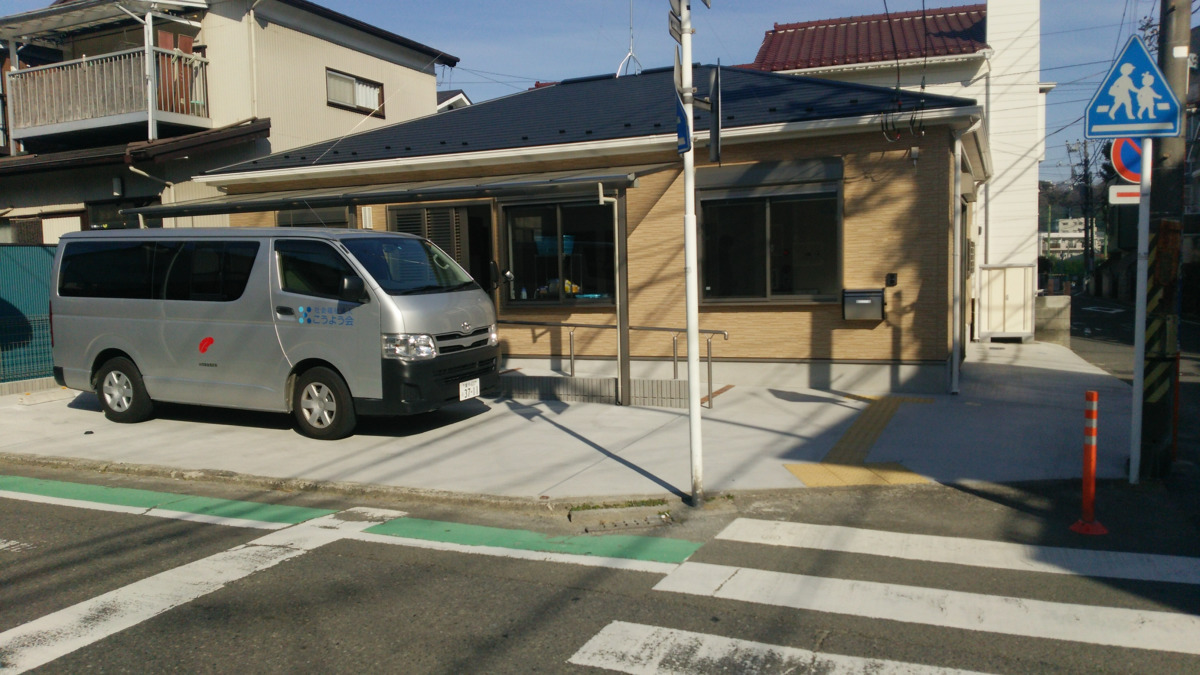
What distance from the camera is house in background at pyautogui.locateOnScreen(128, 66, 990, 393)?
1115cm

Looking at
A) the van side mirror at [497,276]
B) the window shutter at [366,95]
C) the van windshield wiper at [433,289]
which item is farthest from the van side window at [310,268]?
the window shutter at [366,95]

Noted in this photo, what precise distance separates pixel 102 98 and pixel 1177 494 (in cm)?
1878

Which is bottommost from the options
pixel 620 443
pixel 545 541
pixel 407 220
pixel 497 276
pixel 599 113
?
pixel 545 541

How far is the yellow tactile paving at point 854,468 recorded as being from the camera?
727 centimetres

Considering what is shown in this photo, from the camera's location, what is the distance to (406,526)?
6.39 meters

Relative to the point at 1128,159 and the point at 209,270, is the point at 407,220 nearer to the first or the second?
the point at 209,270

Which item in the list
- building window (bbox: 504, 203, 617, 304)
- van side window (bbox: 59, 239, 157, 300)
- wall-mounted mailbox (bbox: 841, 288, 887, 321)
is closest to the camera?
van side window (bbox: 59, 239, 157, 300)

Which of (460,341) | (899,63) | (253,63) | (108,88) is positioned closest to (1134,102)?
(460,341)

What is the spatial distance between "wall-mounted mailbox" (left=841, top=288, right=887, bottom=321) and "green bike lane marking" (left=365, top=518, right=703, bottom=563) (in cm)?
631

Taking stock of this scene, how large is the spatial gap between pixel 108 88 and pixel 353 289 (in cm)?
1189

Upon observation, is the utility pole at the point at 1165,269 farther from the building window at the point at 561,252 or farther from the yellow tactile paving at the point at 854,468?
the building window at the point at 561,252

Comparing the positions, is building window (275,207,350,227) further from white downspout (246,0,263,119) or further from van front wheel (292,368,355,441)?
van front wheel (292,368,355,441)

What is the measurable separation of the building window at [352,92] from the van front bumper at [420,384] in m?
11.0

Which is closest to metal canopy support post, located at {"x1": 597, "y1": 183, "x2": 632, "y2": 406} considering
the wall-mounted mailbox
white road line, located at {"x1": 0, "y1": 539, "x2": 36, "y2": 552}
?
the wall-mounted mailbox
